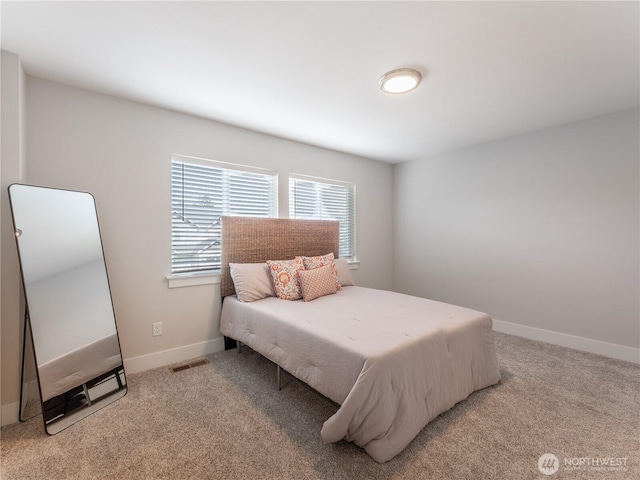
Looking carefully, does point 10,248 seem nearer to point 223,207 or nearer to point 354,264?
point 223,207

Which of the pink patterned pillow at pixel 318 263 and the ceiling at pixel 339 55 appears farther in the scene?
the pink patterned pillow at pixel 318 263

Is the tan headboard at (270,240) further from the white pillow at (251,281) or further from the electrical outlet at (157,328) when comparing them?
the electrical outlet at (157,328)

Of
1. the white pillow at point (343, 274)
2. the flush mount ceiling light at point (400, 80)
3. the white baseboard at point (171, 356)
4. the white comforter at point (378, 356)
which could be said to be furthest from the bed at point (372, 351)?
the flush mount ceiling light at point (400, 80)

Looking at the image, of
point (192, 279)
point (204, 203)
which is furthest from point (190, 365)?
point (204, 203)

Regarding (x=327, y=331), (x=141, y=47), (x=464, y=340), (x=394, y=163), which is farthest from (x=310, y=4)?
(x=394, y=163)

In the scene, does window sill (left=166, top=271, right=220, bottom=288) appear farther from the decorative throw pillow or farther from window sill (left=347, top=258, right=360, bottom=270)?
window sill (left=347, top=258, right=360, bottom=270)

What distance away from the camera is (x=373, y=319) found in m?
2.11

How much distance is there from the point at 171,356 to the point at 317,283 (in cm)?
151

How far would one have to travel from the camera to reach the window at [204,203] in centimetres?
→ 274

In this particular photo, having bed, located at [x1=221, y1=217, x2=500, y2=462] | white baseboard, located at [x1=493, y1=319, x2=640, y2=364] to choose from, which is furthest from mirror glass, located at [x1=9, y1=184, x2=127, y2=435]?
white baseboard, located at [x1=493, y1=319, x2=640, y2=364]

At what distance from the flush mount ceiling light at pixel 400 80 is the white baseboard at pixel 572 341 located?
2.98 meters

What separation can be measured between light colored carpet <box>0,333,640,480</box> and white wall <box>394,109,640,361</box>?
772 millimetres

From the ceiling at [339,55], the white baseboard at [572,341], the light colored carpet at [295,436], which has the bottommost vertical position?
the light colored carpet at [295,436]

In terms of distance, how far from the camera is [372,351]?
1.54 metres
